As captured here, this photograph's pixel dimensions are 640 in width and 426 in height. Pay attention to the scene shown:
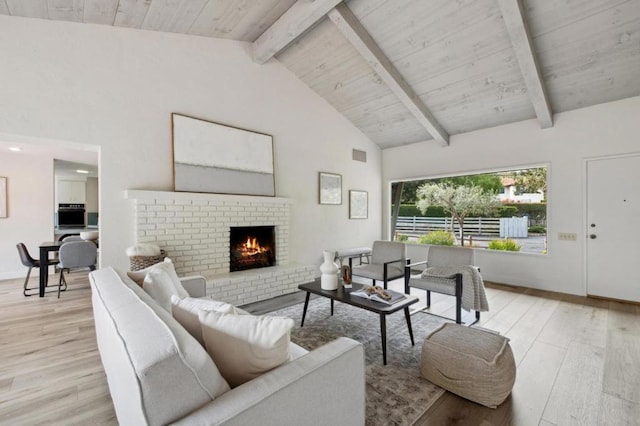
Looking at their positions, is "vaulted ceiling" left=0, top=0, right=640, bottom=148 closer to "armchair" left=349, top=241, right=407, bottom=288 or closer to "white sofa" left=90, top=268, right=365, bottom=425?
"armchair" left=349, top=241, right=407, bottom=288

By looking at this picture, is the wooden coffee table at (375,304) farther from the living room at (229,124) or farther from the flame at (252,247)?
the living room at (229,124)

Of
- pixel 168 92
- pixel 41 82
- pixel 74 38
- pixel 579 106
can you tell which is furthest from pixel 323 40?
pixel 579 106

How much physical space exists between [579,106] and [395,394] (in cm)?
466

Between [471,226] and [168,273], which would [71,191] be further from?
[471,226]

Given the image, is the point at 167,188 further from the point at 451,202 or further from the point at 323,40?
the point at 451,202

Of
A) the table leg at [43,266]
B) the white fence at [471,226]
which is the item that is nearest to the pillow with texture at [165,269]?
the table leg at [43,266]

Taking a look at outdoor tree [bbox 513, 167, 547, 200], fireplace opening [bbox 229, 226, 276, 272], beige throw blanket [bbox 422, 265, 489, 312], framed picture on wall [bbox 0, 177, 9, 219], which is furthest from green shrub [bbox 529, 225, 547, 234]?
framed picture on wall [bbox 0, 177, 9, 219]

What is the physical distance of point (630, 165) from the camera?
3.79 metres

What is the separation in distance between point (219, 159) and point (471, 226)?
4784mm

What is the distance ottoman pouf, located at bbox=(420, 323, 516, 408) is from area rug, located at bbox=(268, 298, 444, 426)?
0.43 feet

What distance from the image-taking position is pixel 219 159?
4035 millimetres

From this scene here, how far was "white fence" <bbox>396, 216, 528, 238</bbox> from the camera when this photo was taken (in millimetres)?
5078

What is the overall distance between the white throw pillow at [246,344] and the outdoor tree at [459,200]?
17.9ft

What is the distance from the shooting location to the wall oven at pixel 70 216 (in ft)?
23.9
